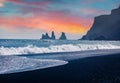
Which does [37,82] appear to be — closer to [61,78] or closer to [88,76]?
[61,78]

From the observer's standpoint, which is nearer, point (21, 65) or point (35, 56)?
point (21, 65)

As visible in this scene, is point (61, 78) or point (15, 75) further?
point (15, 75)

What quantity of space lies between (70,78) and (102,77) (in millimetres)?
1883

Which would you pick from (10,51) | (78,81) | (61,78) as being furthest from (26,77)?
(10,51)

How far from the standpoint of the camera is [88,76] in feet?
52.4

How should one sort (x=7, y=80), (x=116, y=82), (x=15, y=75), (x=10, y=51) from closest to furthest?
(x=116, y=82) < (x=7, y=80) < (x=15, y=75) < (x=10, y=51)

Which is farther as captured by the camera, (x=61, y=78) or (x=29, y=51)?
(x=29, y=51)

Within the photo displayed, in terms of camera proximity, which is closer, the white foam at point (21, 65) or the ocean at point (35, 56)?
the white foam at point (21, 65)

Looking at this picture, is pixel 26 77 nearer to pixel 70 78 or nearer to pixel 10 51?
pixel 70 78

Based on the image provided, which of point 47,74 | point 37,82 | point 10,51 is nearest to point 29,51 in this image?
point 10,51

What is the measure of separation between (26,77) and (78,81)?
3418 millimetres

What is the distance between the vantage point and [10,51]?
39.8 m

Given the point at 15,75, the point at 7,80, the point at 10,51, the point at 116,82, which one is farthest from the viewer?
the point at 10,51

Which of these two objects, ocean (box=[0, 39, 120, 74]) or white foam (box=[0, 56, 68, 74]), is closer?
white foam (box=[0, 56, 68, 74])
